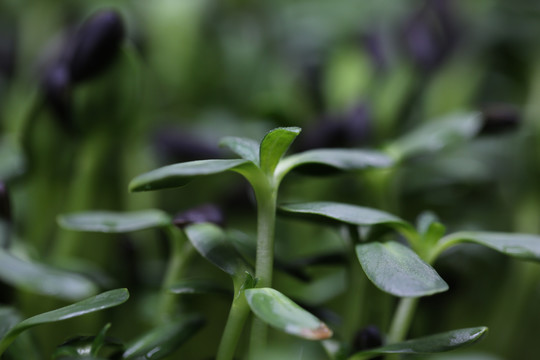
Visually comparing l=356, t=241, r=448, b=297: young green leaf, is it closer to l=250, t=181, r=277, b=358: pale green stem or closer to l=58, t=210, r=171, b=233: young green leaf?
l=250, t=181, r=277, b=358: pale green stem

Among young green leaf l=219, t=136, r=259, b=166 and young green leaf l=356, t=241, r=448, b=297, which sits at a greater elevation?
young green leaf l=219, t=136, r=259, b=166

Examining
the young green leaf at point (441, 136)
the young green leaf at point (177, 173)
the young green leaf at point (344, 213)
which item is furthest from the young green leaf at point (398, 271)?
the young green leaf at point (441, 136)

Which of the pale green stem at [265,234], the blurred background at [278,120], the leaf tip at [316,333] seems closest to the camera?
the leaf tip at [316,333]

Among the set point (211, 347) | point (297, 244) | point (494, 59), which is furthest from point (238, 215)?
point (494, 59)

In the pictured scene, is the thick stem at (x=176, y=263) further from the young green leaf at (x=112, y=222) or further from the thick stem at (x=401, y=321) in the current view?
the thick stem at (x=401, y=321)

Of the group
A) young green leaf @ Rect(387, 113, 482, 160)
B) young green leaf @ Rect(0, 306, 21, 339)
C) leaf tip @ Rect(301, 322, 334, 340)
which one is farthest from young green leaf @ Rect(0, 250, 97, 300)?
young green leaf @ Rect(387, 113, 482, 160)

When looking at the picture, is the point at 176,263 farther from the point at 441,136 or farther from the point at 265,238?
the point at 441,136
